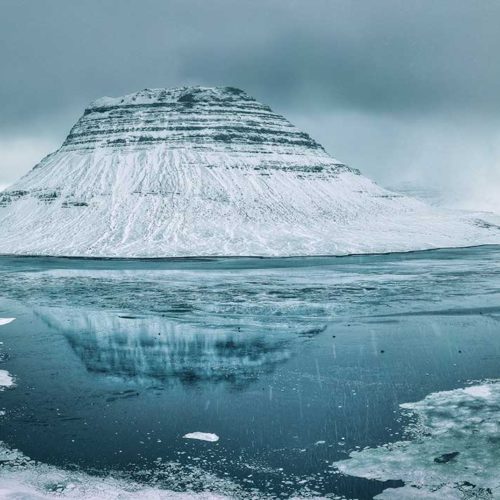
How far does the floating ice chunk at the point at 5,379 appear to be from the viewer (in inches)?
639

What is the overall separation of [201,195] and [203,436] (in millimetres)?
137974

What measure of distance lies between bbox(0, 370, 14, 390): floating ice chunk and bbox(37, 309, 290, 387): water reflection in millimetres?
2233

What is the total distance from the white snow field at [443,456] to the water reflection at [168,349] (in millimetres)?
5541

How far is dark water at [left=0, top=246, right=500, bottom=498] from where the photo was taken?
11.1m

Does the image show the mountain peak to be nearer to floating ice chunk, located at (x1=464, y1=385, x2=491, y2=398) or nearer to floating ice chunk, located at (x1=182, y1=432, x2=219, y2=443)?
floating ice chunk, located at (x1=464, y1=385, x2=491, y2=398)

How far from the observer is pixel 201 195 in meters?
149

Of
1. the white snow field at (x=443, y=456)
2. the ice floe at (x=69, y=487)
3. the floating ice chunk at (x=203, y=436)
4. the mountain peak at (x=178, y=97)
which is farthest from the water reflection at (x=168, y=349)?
the mountain peak at (x=178, y=97)

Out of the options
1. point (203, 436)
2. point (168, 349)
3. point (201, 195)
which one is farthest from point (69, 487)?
point (201, 195)

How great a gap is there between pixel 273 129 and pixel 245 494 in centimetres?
17566

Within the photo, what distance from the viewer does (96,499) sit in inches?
377

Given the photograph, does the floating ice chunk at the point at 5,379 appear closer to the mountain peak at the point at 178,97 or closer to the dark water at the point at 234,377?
the dark water at the point at 234,377

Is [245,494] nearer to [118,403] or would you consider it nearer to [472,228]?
[118,403]

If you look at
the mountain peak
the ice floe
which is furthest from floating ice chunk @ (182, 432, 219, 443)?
the mountain peak

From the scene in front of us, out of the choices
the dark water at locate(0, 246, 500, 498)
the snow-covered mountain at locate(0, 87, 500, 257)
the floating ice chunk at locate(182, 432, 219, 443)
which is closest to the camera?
the dark water at locate(0, 246, 500, 498)
